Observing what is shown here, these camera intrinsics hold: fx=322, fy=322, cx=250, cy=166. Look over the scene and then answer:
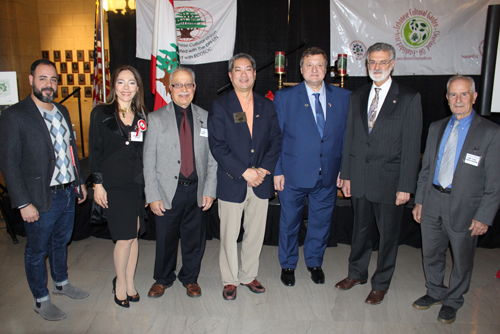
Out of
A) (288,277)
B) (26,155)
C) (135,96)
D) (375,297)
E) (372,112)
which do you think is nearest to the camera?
(26,155)

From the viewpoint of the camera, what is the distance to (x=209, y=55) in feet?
15.8

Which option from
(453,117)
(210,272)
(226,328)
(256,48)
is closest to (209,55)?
(256,48)

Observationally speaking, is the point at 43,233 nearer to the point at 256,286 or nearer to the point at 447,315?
the point at 256,286

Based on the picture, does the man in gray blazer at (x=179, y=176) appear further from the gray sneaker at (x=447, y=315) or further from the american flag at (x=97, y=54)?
the american flag at (x=97, y=54)

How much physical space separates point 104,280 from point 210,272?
934 millimetres

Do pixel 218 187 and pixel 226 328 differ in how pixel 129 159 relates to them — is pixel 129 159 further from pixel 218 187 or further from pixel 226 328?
pixel 226 328

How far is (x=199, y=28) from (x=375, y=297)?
4.11 meters

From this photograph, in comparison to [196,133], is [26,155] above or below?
below

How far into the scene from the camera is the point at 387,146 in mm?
2355

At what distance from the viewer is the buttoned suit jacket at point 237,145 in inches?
93.4

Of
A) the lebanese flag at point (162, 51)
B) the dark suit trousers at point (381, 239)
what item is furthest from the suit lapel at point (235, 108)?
the lebanese flag at point (162, 51)

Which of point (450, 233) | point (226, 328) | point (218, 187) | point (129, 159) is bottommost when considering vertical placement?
point (226, 328)

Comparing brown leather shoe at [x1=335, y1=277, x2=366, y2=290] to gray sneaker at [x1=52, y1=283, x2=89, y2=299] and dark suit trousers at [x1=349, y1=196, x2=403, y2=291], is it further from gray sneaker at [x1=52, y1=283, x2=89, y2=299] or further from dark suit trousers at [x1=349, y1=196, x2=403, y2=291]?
gray sneaker at [x1=52, y1=283, x2=89, y2=299]

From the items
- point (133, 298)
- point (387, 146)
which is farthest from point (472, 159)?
point (133, 298)
